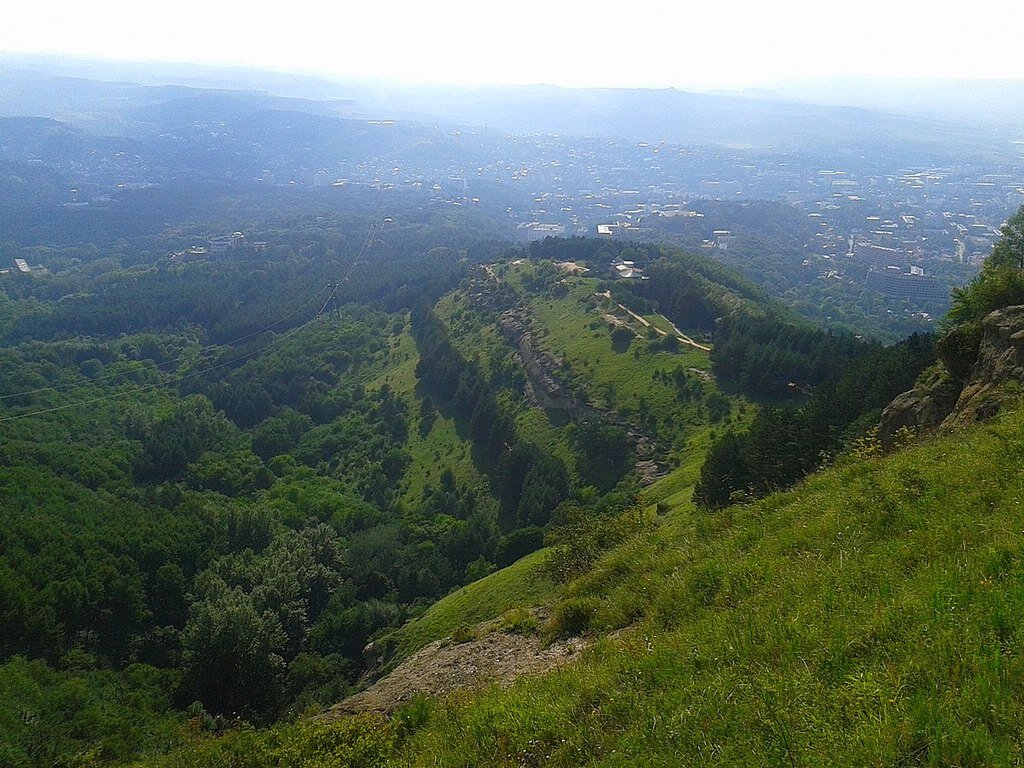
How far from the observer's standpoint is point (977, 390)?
643 inches

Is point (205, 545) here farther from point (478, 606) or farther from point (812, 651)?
point (812, 651)


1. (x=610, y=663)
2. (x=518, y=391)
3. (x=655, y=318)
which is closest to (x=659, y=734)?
(x=610, y=663)

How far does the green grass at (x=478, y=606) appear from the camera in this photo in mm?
23062

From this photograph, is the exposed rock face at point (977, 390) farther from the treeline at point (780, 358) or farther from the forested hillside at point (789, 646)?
the treeline at point (780, 358)

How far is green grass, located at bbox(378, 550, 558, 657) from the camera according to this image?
23.1m

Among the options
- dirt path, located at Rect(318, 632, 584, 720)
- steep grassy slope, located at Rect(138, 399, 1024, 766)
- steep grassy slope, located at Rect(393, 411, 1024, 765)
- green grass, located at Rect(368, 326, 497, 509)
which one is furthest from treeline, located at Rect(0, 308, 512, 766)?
steep grassy slope, located at Rect(393, 411, 1024, 765)

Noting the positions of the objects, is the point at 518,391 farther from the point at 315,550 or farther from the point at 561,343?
the point at 315,550

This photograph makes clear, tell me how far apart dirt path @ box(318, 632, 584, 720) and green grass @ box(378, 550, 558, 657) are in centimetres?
636

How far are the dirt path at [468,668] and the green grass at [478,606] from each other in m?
6.36

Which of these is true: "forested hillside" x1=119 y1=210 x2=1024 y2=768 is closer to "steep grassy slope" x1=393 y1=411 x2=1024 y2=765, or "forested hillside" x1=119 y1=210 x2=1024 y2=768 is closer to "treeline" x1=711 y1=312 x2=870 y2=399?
"steep grassy slope" x1=393 y1=411 x2=1024 y2=765

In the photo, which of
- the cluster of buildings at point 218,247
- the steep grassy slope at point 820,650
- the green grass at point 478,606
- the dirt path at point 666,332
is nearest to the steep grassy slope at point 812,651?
the steep grassy slope at point 820,650

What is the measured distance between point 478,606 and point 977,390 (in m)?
19.5

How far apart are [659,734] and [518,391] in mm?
63839

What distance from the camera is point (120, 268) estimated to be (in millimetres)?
158250
